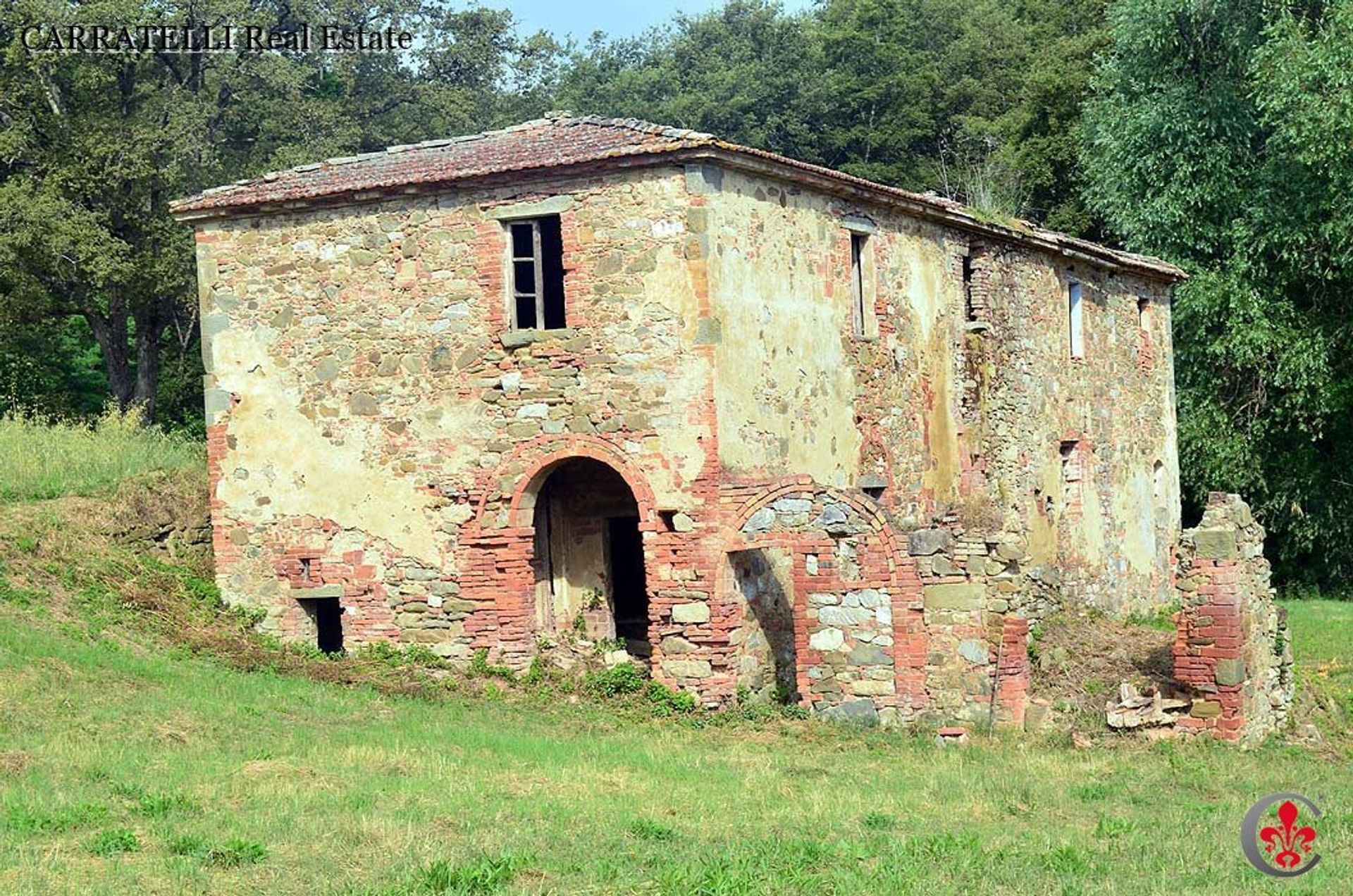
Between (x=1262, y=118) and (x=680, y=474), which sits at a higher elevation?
(x=1262, y=118)

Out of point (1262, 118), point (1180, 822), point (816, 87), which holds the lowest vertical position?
point (1180, 822)

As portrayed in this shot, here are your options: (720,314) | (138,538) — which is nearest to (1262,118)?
(720,314)

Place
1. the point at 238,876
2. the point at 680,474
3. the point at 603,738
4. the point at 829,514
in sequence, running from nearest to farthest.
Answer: the point at 238,876 < the point at 603,738 < the point at 829,514 < the point at 680,474

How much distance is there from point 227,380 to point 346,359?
1.75 meters

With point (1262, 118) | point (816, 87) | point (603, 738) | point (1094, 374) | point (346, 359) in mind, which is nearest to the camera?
point (603, 738)

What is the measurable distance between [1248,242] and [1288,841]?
2260cm

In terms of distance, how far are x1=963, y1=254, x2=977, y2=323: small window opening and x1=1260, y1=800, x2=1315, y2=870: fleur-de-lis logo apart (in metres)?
13.4

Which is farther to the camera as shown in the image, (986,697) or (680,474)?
(680,474)

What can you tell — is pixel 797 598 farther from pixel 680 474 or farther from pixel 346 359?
pixel 346 359

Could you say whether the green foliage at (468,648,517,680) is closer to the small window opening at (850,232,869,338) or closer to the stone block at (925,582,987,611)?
the stone block at (925,582,987,611)

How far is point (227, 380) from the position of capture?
21.1m

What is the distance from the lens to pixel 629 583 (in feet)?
71.8

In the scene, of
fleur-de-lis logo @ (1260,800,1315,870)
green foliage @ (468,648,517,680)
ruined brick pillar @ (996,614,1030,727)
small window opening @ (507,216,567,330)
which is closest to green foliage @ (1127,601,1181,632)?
ruined brick pillar @ (996,614,1030,727)

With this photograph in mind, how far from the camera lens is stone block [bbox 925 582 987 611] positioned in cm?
1661
